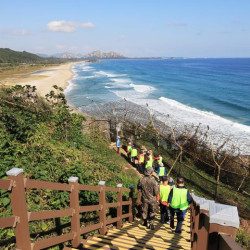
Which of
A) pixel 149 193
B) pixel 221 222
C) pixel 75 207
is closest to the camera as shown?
pixel 221 222

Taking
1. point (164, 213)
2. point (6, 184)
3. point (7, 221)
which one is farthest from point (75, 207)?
point (164, 213)

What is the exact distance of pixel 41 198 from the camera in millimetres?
4883

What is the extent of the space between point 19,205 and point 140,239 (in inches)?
117

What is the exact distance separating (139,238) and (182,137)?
419 inches

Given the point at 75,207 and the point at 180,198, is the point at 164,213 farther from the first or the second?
the point at 75,207

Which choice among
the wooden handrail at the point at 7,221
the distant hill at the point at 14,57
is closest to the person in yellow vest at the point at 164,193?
the wooden handrail at the point at 7,221

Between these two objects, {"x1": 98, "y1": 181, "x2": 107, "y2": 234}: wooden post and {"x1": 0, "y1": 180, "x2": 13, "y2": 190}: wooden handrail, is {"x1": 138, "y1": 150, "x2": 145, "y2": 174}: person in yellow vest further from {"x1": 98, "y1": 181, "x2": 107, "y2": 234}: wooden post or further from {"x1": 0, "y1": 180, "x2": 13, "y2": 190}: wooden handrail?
{"x1": 0, "y1": 180, "x2": 13, "y2": 190}: wooden handrail

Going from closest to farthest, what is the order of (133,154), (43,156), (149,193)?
(149,193), (43,156), (133,154)

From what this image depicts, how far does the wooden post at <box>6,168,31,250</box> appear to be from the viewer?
218 cm

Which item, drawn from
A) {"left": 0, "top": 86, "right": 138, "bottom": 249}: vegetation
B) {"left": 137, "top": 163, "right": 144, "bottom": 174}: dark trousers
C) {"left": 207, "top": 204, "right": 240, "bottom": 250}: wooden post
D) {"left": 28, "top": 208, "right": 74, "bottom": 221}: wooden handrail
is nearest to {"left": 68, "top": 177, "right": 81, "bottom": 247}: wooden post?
{"left": 28, "top": 208, "right": 74, "bottom": 221}: wooden handrail

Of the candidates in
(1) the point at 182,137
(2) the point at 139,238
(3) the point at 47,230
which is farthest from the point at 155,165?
(3) the point at 47,230

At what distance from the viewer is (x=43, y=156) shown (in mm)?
6430

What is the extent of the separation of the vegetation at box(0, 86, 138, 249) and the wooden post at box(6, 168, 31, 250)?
137 centimetres

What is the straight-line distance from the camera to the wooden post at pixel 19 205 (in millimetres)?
2180
